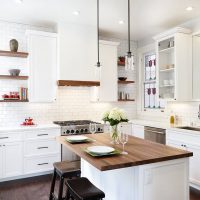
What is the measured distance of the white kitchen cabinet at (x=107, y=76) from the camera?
4.80m

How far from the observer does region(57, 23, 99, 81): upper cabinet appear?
4309mm

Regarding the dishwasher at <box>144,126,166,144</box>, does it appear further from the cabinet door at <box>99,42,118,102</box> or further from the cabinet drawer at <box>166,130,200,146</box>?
the cabinet door at <box>99,42,118,102</box>

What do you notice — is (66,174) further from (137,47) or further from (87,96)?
(137,47)

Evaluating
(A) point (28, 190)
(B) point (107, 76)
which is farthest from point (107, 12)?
(A) point (28, 190)

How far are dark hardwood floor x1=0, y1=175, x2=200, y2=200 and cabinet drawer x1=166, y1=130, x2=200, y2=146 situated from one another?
801 millimetres

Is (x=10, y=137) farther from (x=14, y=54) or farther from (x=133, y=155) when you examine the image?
(x=133, y=155)

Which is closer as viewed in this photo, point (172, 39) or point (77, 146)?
point (77, 146)

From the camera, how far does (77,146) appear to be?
237cm

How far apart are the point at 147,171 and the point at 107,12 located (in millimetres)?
2907

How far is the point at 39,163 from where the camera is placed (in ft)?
13.0

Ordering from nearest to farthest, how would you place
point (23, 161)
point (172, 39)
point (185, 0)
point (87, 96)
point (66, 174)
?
1. point (66, 174)
2. point (185, 0)
3. point (23, 161)
4. point (172, 39)
5. point (87, 96)

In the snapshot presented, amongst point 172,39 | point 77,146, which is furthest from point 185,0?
point 77,146

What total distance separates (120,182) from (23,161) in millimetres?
2265

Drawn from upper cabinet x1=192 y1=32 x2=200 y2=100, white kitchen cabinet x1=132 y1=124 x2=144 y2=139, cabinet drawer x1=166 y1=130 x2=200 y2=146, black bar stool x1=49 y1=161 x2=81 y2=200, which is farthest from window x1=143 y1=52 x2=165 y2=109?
black bar stool x1=49 y1=161 x2=81 y2=200
